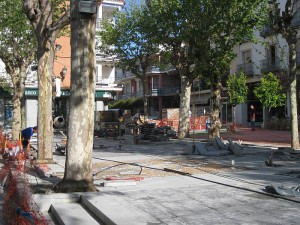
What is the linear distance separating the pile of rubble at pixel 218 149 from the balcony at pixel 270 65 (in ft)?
79.6

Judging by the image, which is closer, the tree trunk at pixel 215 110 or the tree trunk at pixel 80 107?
the tree trunk at pixel 80 107

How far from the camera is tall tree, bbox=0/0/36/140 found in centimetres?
2138

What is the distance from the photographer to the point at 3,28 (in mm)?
22141

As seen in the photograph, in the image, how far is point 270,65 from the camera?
39.3 m

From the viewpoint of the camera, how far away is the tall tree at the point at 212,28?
20328 millimetres

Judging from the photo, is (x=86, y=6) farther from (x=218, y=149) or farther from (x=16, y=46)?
A: (x=16, y=46)

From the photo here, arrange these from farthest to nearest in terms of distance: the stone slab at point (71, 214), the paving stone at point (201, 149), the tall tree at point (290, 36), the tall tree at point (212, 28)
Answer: the tall tree at point (212, 28) < the tall tree at point (290, 36) < the paving stone at point (201, 149) < the stone slab at point (71, 214)

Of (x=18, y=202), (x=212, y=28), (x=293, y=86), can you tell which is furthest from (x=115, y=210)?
(x=212, y=28)

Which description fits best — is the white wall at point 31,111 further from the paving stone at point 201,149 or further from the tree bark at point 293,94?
the tree bark at point 293,94

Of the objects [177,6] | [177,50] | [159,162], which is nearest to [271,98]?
[177,50]

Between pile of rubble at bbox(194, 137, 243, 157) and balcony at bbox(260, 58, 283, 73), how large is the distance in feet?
79.6

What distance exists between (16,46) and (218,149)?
13.0 meters

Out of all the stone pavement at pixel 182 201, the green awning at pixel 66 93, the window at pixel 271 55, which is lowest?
the stone pavement at pixel 182 201

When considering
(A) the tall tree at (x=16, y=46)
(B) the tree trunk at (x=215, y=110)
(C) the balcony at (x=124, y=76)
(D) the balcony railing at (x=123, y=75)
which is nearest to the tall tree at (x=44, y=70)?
(A) the tall tree at (x=16, y=46)
